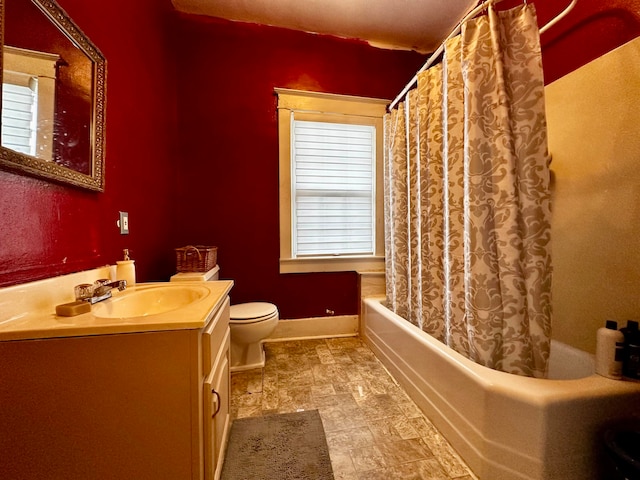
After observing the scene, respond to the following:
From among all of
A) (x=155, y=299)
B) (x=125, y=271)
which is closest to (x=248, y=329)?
(x=155, y=299)

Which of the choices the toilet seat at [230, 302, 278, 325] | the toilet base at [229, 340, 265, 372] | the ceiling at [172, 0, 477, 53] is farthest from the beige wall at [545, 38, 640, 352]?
the toilet base at [229, 340, 265, 372]

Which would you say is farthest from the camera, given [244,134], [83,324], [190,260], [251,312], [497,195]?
[244,134]

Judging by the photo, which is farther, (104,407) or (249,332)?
(249,332)

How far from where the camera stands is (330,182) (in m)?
2.33

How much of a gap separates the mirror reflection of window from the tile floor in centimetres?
145

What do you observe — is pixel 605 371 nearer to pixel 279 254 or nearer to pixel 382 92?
pixel 279 254

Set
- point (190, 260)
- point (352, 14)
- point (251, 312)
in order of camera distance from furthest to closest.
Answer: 1. point (352, 14)
2. point (251, 312)
3. point (190, 260)

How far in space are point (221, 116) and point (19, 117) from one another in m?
1.53

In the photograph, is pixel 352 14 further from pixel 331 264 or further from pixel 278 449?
pixel 278 449

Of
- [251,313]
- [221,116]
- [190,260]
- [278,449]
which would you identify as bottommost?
[278,449]

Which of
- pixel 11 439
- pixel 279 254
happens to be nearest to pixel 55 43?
pixel 11 439

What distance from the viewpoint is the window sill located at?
7.43ft

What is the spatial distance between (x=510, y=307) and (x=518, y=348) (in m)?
0.17

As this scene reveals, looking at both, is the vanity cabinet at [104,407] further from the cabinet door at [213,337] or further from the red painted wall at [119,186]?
the red painted wall at [119,186]
